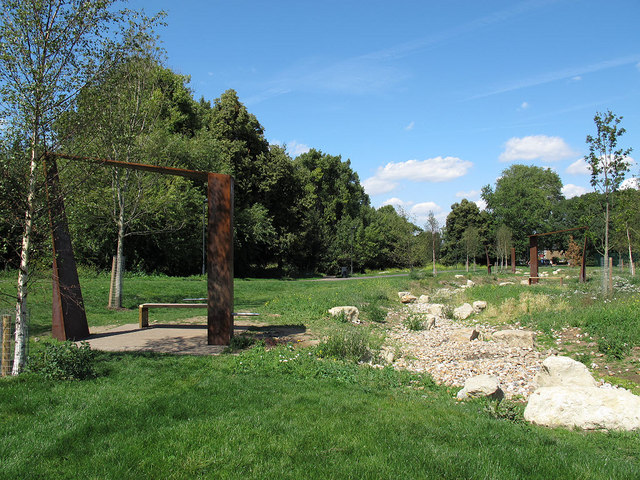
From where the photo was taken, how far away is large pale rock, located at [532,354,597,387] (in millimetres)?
6332

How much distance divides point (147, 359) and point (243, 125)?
27.6m

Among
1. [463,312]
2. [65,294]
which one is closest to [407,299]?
[463,312]

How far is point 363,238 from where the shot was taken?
1855 inches

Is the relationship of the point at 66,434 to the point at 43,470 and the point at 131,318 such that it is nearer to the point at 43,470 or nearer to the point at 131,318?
the point at 43,470

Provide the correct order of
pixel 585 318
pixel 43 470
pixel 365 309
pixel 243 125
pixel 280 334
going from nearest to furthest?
1. pixel 43 470
2. pixel 280 334
3. pixel 585 318
4. pixel 365 309
5. pixel 243 125

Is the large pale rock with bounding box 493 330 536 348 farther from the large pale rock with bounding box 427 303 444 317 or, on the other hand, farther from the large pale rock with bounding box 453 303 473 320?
the large pale rock with bounding box 427 303 444 317

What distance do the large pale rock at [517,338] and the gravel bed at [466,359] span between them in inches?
9.4

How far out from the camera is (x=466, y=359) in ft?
28.4

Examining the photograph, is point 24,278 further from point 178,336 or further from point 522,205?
point 522,205

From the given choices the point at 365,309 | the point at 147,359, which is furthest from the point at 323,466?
the point at 365,309

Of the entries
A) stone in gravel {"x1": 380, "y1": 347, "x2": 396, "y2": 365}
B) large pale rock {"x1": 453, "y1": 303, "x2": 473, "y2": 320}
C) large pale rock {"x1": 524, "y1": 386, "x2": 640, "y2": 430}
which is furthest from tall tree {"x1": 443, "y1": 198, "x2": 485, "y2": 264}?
large pale rock {"x1": 524, "y1": 386, "x2": 640, "y2": 430}

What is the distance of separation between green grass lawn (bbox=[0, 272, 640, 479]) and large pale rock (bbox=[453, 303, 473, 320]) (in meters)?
8.09

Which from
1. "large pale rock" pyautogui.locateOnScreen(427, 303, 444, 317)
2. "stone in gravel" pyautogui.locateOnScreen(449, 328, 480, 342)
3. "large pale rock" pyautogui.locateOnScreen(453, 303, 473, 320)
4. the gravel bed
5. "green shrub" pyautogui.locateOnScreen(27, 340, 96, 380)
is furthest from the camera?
"large pale rock" pyautogui.locateOnScreen(427, 303, 444, 317)

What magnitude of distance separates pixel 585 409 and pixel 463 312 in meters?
9.60
